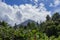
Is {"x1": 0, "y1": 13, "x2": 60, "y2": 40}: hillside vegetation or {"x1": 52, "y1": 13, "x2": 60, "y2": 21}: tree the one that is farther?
{"x1": 52, "y1": 13, "x2": 60, "y2": 21}: tree

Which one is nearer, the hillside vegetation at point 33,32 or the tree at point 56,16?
the hillside vegetation at point 33,32

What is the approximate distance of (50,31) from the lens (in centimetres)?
3912

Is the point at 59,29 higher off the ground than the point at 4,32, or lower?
higher

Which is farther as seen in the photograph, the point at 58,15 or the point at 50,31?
the point at 58,15

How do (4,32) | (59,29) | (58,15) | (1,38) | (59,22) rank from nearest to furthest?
(1,38), (4,32), (59,29), (59,22), (58,15)

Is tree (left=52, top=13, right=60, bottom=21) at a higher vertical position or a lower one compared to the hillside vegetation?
higher

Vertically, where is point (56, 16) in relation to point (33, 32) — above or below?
above

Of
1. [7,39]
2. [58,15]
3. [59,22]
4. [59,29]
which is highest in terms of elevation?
[58,15]

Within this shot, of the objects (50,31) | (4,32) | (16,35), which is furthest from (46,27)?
(16,35)

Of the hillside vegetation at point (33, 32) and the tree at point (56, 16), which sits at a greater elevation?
the tree at point (56, 16)

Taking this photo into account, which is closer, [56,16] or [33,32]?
[33,32]

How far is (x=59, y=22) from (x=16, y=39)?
2048 centimetres

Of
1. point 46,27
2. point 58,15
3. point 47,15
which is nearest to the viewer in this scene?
point 46,27

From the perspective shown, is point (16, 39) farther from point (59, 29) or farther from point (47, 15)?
point (47, 15)
